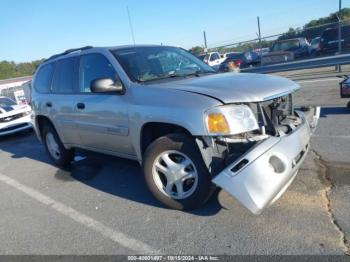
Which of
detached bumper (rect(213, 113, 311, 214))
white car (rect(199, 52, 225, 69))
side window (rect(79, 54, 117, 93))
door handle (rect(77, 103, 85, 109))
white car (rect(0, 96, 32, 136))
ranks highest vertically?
side window (rect(79, 54, 117, 93))

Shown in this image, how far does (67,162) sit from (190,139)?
3.31m

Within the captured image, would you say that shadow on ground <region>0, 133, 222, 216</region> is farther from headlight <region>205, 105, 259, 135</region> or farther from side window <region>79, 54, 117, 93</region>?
side window <region>79, 54, 117, 93</region>

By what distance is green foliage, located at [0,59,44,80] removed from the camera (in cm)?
5956

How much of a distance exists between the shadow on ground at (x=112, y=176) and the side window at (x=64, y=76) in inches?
51.8

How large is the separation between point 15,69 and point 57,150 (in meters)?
64.1

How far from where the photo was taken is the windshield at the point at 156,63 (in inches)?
166

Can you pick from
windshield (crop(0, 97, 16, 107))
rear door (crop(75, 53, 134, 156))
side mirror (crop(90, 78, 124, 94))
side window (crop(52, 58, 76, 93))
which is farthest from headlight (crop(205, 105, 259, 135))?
windshield (crop(0, 97, 16, 107))

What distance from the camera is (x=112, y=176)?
5.21m

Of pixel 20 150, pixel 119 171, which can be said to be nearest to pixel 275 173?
pixel 119 171

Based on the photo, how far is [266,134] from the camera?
3.42 metres

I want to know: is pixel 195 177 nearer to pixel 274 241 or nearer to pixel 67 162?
pixel 274 241

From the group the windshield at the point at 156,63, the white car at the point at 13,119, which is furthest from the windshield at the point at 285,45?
the windshield at the point at 156,63

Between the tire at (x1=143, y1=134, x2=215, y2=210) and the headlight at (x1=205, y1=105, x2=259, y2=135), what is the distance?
0.32 meters

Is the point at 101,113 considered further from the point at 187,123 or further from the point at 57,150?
the point at 57,150
